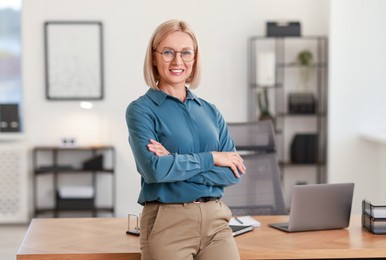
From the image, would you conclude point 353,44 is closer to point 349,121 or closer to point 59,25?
point 349,121

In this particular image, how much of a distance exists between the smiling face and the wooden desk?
69 centimetres

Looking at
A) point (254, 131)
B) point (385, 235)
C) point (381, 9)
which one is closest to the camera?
point (385, 235)

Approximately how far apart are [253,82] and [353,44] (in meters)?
0.97

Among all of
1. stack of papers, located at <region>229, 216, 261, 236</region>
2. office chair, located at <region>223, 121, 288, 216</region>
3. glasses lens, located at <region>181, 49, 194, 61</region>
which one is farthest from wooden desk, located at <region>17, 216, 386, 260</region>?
glasses lens, located at <region>181, 49, 194, 61</region>

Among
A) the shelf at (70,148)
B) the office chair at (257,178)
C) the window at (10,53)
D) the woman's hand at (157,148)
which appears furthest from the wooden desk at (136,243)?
the window at (10,53)

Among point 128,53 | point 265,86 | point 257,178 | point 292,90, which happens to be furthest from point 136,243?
point 292,90

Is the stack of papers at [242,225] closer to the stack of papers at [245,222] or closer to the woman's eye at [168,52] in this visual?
the stack of papers at [245,222]

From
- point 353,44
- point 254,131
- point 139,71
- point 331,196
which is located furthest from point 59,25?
point 331,196

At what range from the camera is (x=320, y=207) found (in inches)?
132

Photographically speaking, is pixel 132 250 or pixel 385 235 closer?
pixel 132 250

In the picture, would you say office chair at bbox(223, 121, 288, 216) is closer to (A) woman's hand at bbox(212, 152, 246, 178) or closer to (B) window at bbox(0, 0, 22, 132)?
(A) woman's hand at bbox(212, 152, 246, 178)

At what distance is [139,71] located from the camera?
7008mm

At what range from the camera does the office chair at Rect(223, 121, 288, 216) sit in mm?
4164

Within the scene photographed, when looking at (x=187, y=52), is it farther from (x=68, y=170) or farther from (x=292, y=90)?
(x=292, y=90)
